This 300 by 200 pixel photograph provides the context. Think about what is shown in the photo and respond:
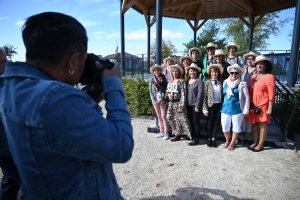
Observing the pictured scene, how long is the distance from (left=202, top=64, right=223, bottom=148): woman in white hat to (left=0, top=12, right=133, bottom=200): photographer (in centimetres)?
422

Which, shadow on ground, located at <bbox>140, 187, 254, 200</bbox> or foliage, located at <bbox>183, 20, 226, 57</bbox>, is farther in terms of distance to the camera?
foliage, located at <bbox>183, 20, 226, 57</bbox>

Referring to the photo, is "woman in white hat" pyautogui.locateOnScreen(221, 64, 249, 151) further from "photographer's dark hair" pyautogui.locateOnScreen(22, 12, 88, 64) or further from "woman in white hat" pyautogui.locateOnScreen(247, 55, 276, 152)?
"photographer's dark hair" pyautogui.locateOnScreen(22, 12, 88, 64)

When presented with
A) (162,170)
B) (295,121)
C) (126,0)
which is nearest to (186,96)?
(162,170)

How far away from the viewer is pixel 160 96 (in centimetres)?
546

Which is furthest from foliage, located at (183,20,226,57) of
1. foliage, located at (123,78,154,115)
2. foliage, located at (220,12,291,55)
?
foliage, located at (123,78,154,115)

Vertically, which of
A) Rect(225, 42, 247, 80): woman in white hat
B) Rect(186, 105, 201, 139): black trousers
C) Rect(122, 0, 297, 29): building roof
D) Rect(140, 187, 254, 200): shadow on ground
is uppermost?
Rect(122, 0, 297, 29): building roof

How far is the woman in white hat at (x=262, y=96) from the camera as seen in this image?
14.4 feet

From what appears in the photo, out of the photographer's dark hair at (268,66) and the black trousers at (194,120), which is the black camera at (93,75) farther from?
the photographer's dark hair at (268,66)

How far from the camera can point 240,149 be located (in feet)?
15.6

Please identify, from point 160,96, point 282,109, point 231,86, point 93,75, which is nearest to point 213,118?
point 231,86

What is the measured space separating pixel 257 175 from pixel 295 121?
3.06m

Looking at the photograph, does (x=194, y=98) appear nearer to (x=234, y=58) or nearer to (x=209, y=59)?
(x=209, y=59)

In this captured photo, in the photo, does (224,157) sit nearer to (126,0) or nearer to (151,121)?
(151,121)

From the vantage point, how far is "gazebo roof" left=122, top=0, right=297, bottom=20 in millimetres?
10547
